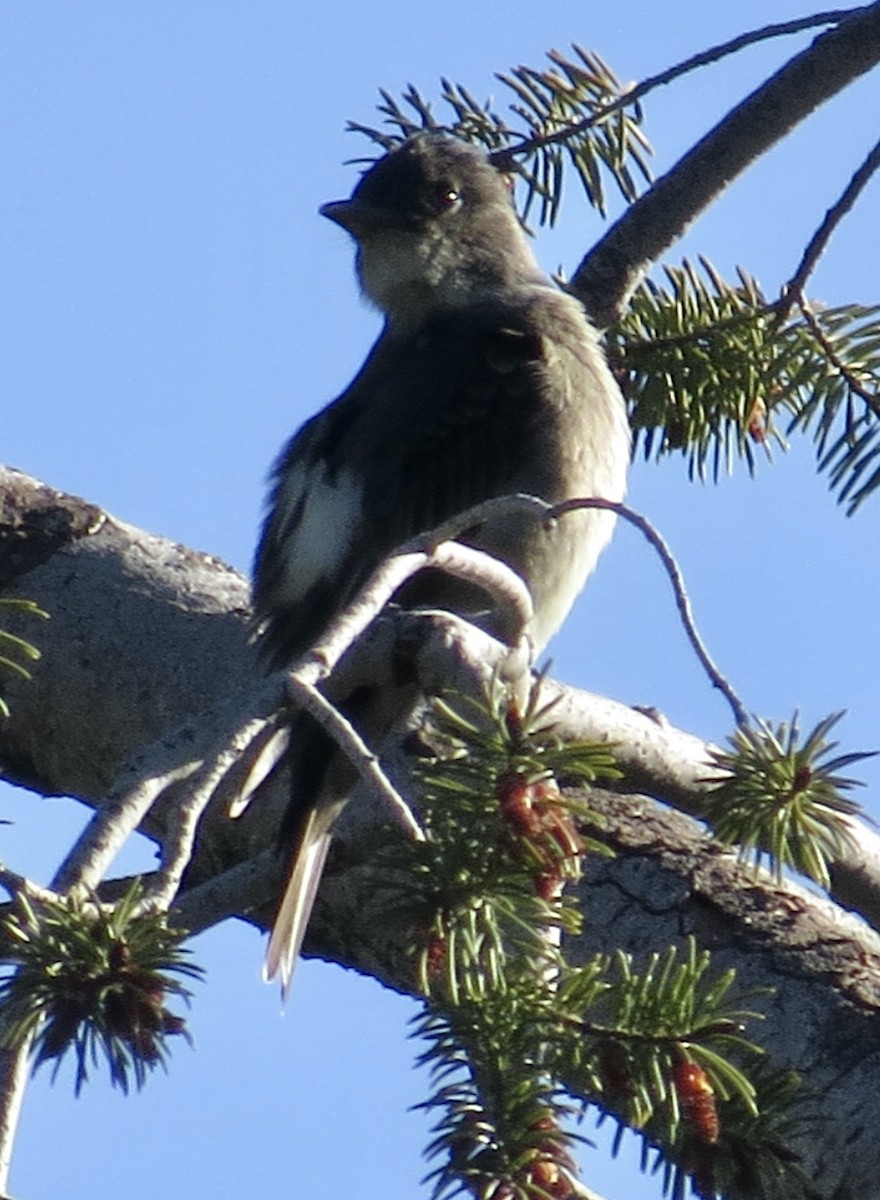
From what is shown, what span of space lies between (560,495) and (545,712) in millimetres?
2087

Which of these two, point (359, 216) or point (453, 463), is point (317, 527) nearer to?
point (453, 463)

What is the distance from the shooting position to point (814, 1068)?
3.11 meters

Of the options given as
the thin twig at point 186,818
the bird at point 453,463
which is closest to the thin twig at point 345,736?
the thin twig at point 186,818

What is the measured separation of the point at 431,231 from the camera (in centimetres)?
526

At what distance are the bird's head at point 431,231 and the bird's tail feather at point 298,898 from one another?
189 centimetres

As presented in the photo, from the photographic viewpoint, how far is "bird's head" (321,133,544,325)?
5.17 m

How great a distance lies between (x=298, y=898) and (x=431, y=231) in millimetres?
2341

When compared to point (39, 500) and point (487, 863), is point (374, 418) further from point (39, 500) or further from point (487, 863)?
point (487, 863)

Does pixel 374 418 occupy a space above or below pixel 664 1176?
above

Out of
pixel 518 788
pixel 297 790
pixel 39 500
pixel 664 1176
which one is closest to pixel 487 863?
pixel 518 788

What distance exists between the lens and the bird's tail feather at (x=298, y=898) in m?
3.28

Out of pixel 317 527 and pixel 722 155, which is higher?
pixel 722 155

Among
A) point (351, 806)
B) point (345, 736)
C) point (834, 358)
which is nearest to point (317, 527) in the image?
point (351, 806)

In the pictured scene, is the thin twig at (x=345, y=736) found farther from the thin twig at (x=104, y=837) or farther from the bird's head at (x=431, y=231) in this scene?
the bird's head at (x=431, y=231)
